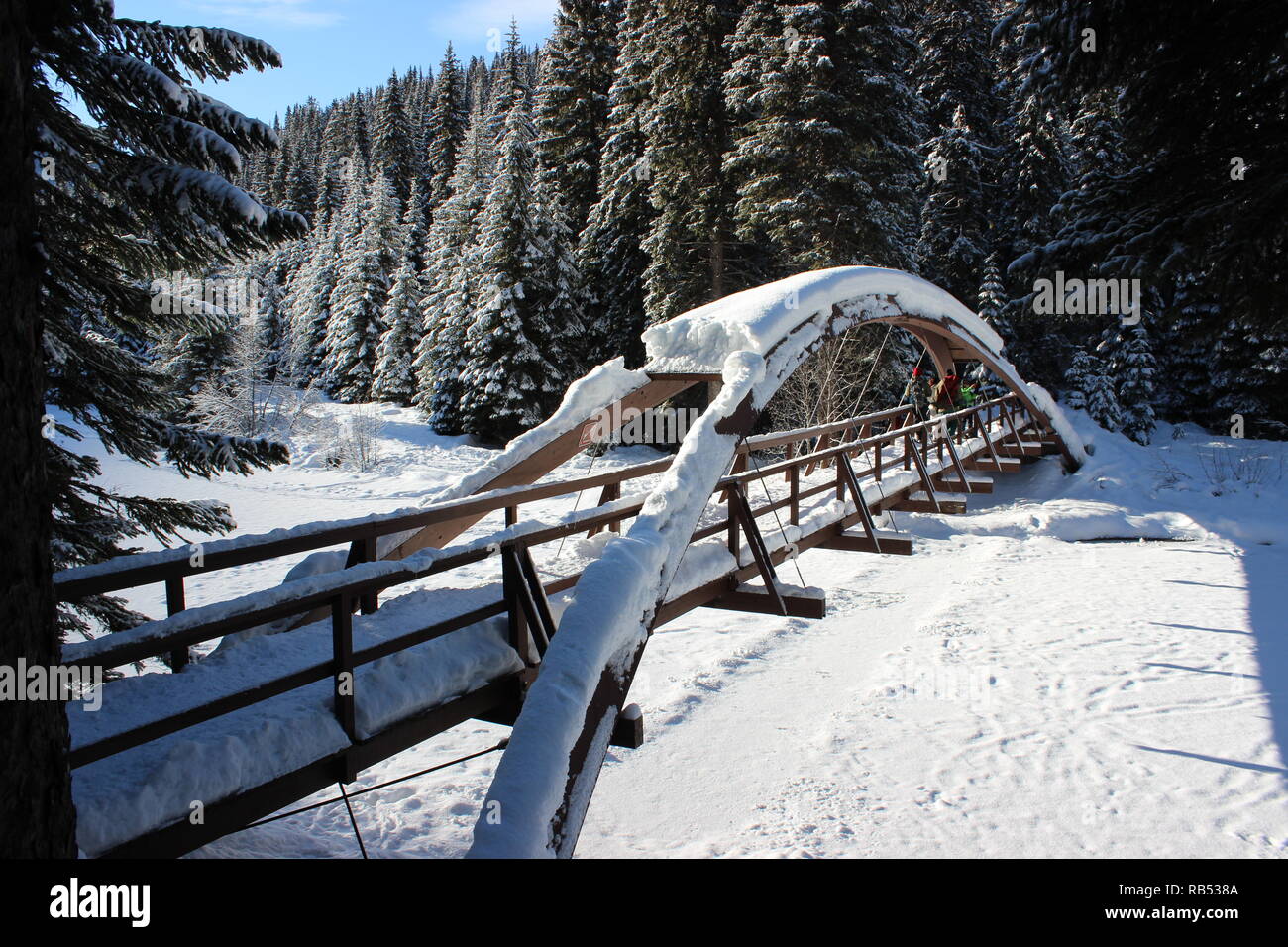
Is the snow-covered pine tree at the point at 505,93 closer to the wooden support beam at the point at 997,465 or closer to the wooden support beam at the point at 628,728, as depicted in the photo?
the wooden support beam at the point at 997,465

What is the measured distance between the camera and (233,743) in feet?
9.81

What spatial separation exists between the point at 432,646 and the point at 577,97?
2976 centimetres

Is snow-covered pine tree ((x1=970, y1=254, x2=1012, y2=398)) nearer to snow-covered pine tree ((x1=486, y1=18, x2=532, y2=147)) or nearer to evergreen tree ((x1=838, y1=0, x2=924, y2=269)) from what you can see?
evergreen tree ((x1=838, y1=0, x2=924, y2=269))

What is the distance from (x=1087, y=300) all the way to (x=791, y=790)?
10183 mm

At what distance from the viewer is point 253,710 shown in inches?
130

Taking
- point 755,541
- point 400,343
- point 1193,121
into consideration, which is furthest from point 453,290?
point 755,541

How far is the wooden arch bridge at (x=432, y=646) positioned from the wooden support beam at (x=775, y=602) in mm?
20

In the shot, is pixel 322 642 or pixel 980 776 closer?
pixel 322 642

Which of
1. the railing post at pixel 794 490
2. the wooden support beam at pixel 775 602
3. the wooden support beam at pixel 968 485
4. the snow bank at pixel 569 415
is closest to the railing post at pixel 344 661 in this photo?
the snow bank at pixel 569 415

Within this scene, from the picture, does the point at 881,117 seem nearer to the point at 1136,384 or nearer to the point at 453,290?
the point at 1136,384

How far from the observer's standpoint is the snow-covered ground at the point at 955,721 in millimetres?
5324
